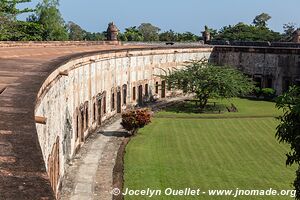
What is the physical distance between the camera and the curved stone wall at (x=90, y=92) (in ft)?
34.4

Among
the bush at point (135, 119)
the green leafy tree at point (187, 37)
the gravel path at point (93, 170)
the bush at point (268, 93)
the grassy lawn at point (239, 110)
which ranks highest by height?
the green leafy tree at point (187, 37)

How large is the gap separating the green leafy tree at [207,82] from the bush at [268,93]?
13.8 feet

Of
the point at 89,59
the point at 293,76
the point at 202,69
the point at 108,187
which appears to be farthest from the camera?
the point at 293,76

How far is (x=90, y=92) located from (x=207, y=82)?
1003cm

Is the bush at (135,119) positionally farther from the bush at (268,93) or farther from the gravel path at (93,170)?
the bush at (268,93)

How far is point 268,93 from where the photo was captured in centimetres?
3338

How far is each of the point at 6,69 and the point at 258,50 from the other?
27955mm

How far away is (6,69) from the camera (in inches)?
416

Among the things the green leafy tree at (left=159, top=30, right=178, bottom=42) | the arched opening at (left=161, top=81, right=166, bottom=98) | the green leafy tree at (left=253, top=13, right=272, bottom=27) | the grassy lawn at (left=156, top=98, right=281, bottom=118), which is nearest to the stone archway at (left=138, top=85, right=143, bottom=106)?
the grassy lawn at (left=156, top=98, right=281, bottom=118)

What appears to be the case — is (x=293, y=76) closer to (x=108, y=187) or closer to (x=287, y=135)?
(x=108, y=187)

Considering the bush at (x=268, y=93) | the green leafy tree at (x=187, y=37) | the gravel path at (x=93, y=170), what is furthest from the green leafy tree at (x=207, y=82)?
the green leafy tree at (x=187, y=37)

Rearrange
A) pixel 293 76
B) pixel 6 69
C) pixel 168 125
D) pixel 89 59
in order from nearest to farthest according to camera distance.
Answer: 1. pixel 6 69
2. pixel 89 59
3. pixel 168 125
4. pixel 293 76

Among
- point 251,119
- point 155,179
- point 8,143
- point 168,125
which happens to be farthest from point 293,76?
point 8,143

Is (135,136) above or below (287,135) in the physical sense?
below
